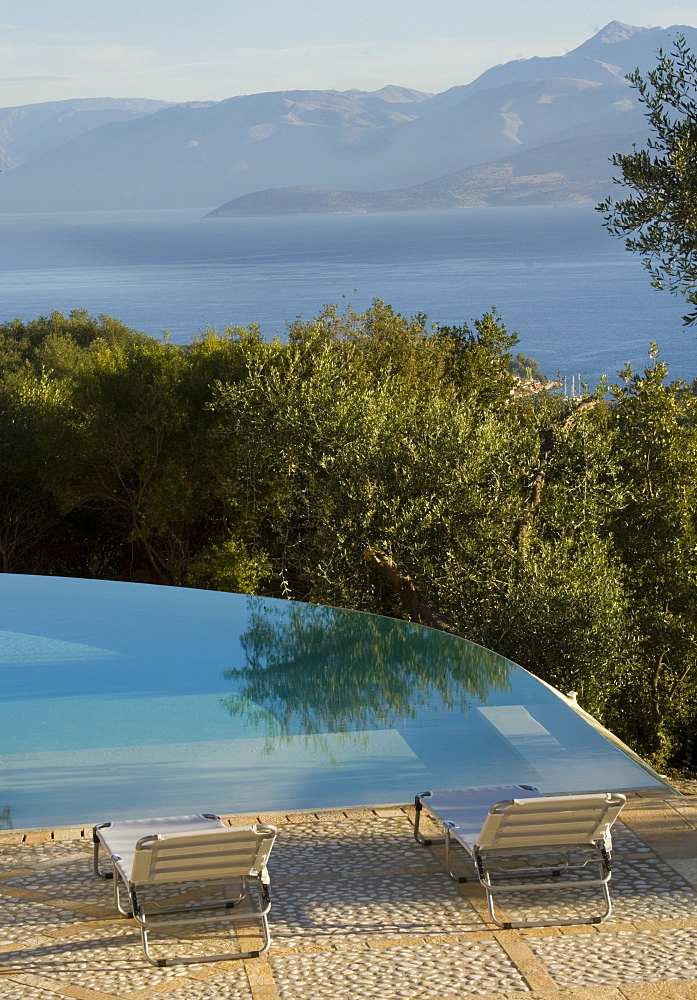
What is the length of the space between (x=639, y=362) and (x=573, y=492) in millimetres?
71420

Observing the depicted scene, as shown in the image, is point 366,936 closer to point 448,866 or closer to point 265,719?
point 448,866

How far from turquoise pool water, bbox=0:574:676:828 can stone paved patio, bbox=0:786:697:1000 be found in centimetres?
65

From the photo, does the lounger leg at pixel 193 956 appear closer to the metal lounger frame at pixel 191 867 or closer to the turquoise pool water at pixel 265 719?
the metal lounger frame at pixel 191 867

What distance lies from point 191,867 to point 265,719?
8.66 feet

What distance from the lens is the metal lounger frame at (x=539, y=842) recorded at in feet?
15.2

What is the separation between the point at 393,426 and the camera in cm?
1405

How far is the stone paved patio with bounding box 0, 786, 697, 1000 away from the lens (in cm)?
409

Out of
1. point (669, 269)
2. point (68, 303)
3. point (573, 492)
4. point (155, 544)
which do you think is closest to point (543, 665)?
point (573, 492)

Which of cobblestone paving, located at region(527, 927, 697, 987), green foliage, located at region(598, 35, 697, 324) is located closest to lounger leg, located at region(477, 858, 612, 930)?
cobblestone paving, located at region(527, 927, 697, 987)

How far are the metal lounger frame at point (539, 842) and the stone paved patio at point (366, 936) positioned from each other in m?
0.10

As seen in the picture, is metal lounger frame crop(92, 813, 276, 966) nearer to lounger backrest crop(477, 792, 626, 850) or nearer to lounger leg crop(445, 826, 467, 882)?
lounger leg crop(445, 826, 467, 882)

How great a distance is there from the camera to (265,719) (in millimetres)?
7059

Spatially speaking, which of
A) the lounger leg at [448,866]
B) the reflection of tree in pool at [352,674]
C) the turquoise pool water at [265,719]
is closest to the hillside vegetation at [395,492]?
the turquoise pool water at [265,719]

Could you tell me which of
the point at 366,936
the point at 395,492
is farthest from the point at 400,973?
the point at 395,492
